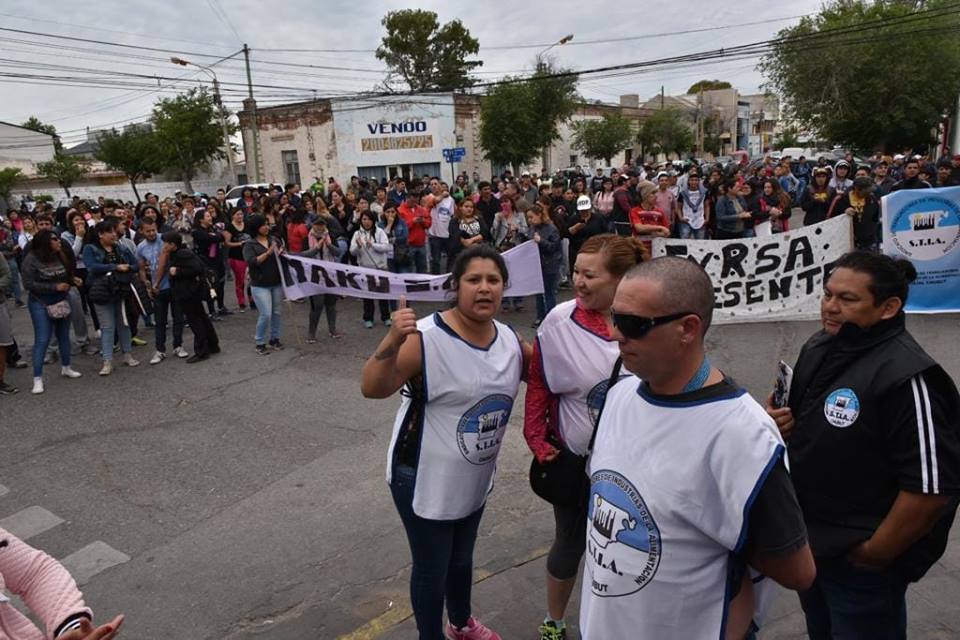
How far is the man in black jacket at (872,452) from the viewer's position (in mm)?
1932

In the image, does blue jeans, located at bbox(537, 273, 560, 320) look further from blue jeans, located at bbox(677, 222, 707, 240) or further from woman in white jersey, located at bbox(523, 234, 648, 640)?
woman in white jersey, located at bbox(523, 234, 648, 640)

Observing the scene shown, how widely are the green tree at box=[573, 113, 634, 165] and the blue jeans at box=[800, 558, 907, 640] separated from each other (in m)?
Result: 44.0

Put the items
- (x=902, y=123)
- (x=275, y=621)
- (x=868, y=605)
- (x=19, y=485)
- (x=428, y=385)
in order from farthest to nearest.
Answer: (x=902, y=123), (x=19, y=485), (x=275, y=621), (x=428, y=385), (x=868, y=605)

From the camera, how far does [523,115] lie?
33844mm

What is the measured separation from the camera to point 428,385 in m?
2.54

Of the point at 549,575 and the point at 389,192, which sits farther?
the point at 389,192

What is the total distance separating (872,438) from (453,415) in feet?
4.72

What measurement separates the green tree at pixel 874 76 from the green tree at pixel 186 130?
1220 inches

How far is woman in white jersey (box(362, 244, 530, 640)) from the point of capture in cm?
254

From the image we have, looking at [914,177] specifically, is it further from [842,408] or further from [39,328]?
[39,328]

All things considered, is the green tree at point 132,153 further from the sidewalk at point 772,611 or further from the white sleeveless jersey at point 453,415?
the white sleeveless jersey at point 453,415

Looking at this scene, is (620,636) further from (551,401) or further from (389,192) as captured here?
(389,192)

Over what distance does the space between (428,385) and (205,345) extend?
Result: 670 cm

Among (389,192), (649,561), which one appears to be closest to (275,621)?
(649,561)
